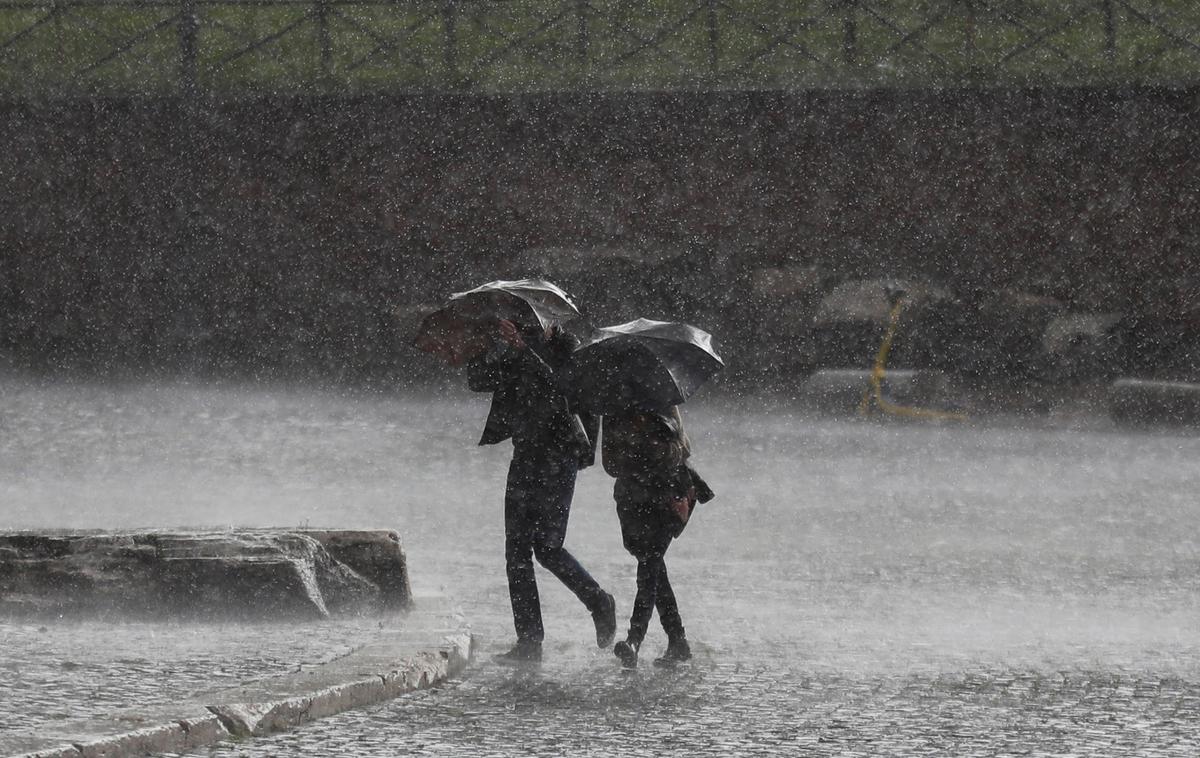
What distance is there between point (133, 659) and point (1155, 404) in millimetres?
13361

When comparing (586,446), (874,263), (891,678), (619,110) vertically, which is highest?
(619,110)

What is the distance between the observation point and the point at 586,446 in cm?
645

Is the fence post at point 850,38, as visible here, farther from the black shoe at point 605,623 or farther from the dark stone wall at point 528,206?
the black shoe at point 605,623

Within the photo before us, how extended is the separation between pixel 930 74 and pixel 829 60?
1.28 metres

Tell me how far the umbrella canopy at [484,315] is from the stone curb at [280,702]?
1075 mm

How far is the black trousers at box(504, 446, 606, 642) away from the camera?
6.38 meters

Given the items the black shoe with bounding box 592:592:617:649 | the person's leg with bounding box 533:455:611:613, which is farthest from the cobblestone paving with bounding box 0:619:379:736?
the black shoe with bounding box 592:592:617:649

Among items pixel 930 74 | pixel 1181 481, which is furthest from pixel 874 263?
pixel 1181 481

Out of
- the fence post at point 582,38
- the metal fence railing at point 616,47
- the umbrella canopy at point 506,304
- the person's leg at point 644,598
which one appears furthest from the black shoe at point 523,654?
the fence post at point 582,38

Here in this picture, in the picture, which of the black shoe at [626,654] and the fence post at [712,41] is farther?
the fence post at [712,41]

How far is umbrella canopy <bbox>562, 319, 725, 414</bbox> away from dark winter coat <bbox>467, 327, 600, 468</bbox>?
3.6 inches

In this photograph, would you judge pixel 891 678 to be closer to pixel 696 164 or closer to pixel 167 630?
pixel 167 630

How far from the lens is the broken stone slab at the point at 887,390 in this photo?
18500mm

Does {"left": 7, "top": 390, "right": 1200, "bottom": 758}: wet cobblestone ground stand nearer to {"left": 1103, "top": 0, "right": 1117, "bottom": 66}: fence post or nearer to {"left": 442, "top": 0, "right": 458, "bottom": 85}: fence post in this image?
{"left": 442, "top": 0, "right": 458, "bottom": 85}: fence post
